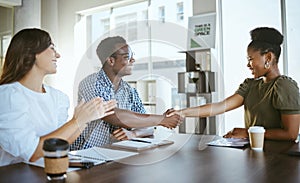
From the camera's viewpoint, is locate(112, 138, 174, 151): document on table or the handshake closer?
locate(112, 138, 174, 151): document on table

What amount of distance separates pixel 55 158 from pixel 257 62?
1.31m

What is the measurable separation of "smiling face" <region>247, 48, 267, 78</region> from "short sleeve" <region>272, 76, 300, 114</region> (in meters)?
0.14

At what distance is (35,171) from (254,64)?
4.35ft

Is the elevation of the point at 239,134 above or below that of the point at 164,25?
below

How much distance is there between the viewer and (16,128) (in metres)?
1.17

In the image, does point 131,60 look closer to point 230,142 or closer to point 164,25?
point 164,25

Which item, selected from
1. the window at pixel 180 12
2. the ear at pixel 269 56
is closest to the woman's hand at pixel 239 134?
the ear at pixel 269 56

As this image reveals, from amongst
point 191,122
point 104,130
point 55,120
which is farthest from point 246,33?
point 55,120

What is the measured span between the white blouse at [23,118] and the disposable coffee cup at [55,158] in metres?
0.27

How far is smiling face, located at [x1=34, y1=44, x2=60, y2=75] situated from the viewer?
4.66ft

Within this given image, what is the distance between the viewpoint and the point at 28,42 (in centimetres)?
139

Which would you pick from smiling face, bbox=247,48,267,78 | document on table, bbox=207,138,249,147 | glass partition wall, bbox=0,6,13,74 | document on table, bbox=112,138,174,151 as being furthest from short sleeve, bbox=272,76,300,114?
glass partition wall, bbox=0,6,13,74

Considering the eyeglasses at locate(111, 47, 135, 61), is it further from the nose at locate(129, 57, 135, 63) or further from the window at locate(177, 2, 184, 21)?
the window at locate(177, 2, 184, 21)

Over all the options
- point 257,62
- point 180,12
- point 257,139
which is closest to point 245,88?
point 257,62
